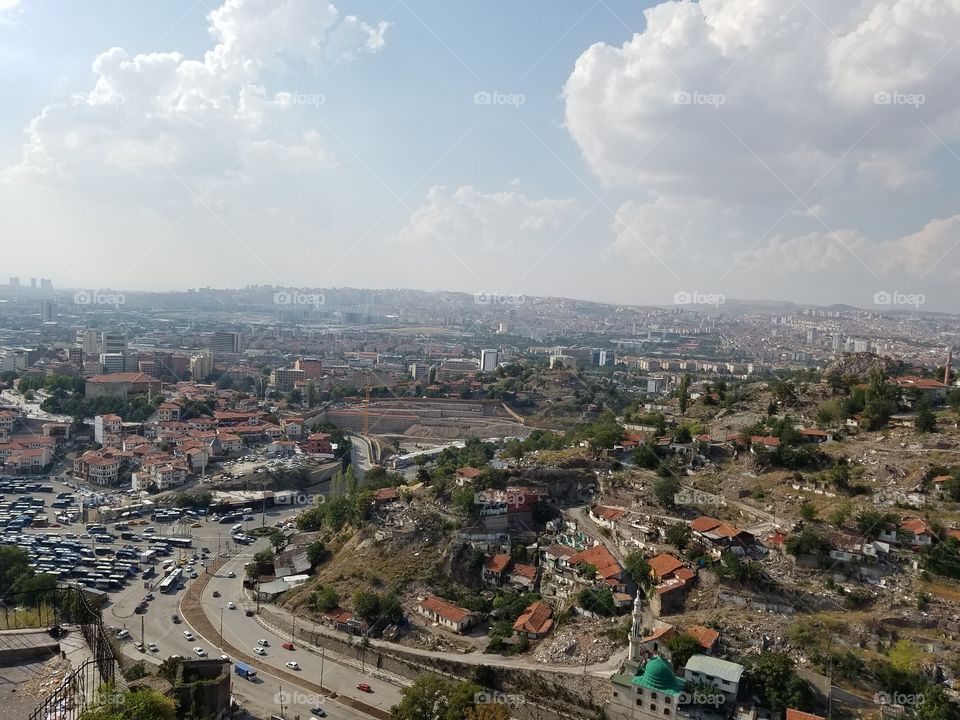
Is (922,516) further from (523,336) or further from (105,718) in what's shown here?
(523,336)

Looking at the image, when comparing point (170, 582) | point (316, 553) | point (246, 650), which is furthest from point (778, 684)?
point (170, 582)

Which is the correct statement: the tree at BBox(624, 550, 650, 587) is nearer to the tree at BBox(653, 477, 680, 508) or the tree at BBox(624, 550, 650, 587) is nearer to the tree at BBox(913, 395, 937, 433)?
the tree at BBox(653, 477, 680, 508)

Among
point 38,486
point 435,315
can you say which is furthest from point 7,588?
point 435,315

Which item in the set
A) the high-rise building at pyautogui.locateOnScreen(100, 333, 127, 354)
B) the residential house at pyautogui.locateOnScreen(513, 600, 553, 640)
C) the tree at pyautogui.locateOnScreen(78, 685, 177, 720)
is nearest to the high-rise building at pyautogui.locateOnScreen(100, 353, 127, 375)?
the high-rise building at pyautogui.locateOnScreen(100, 333, 127, 354)

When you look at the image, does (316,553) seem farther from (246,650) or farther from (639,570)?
(639,570)

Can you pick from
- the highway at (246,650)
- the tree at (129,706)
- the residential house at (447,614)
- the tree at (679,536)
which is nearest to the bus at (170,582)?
the highway at (246,650)

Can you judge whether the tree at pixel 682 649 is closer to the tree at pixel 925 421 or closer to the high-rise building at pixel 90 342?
the tree at pixel 925 421
